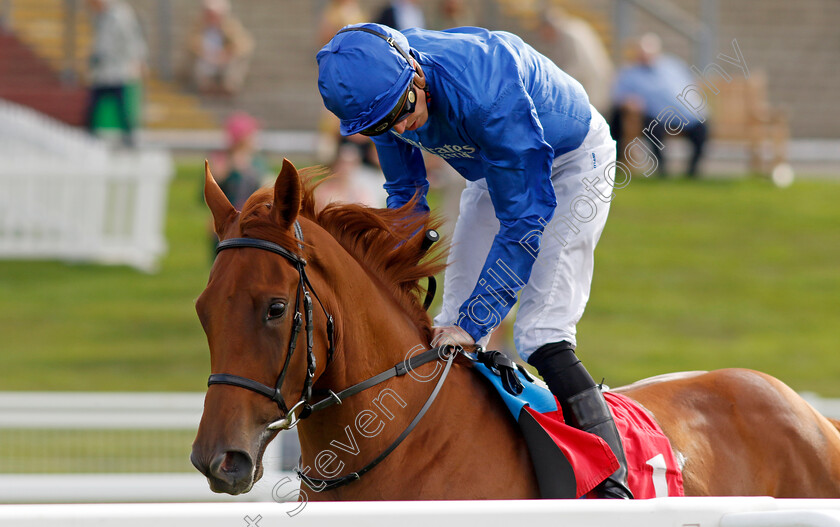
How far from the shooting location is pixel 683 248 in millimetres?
11688

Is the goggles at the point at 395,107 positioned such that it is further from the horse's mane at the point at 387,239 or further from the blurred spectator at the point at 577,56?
the blurred spectator at the point at 577,56

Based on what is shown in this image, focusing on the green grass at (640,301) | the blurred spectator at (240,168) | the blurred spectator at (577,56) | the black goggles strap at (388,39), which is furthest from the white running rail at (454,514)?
the blurred spectator at (577,56)

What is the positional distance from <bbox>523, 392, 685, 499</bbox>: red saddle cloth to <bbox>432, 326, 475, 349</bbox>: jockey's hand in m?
0.26

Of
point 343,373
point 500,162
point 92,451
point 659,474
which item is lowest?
point 92,451

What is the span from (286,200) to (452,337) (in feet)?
2.14

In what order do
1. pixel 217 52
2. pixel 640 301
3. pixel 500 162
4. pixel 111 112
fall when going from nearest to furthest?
1. pixel 500 162
2. pixel 640 301
3. pixel 111 112
4. pixel 217 52

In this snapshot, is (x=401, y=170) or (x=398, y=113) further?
(x=401, y=170)

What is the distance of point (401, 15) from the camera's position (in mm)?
10797

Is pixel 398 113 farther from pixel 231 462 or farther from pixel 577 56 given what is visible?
pixel 577 56

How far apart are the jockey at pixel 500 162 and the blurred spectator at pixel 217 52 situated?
1154 centimetres

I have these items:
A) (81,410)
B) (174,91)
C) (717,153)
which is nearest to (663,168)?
(717,153)

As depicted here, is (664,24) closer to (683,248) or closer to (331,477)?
(683,248)

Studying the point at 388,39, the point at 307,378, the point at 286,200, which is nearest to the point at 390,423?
the point at 307,378

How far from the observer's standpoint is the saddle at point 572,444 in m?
2.90
